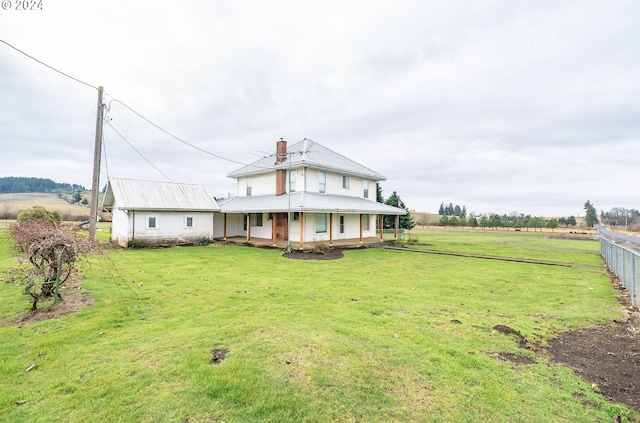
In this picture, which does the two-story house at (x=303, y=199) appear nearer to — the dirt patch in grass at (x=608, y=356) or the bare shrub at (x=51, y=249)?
the bare shrub at (x=51, y=249)

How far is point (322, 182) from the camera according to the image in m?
22.9

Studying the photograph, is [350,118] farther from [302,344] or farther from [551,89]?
[302,344]

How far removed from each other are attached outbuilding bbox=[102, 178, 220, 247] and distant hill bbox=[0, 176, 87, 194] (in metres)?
133

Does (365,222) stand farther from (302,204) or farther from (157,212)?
(157,212)

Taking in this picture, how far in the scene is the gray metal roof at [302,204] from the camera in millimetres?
19000

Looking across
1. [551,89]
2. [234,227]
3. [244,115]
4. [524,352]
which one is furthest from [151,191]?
[551,89]

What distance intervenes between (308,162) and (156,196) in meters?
11.3

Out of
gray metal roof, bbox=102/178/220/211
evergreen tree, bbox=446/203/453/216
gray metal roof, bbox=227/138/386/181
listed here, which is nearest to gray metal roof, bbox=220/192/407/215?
gray metal roof, bbox=102/178/220/211

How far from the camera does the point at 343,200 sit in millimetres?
23172

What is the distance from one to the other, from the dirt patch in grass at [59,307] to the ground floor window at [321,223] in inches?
590

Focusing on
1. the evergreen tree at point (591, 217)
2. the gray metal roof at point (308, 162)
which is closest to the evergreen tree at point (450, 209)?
the evergreen tree at point (591, 217)

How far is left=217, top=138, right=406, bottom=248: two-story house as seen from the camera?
68.3 feet

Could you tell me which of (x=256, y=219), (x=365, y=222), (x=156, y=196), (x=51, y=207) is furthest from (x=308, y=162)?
(x=51, y=207)

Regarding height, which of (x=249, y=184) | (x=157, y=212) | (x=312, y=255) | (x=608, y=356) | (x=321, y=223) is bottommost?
(x=608, y=356)
